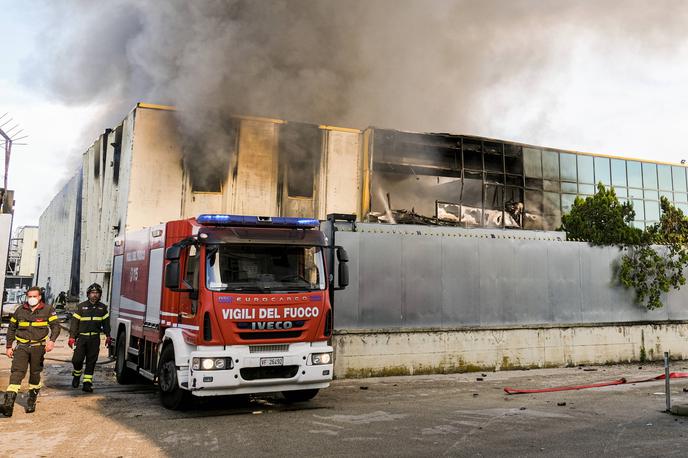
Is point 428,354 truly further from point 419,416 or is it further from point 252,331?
point 252,331

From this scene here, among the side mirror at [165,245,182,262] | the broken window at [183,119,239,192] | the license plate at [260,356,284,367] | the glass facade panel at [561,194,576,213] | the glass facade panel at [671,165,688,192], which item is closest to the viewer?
the license plate at [260,356,284,367]

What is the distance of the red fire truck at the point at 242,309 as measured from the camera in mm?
6383

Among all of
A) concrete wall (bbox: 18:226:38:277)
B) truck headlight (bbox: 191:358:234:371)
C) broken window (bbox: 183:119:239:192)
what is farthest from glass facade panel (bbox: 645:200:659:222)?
concrete wall (bbox: 18:226:38:277)

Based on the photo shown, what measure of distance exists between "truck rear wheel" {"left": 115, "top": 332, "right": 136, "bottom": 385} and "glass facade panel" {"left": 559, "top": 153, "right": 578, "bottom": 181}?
19326 mm

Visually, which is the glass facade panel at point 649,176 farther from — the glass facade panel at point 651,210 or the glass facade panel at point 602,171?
the glass facade panel at point 602,171

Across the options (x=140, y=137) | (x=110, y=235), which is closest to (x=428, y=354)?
(x=140, y=137)

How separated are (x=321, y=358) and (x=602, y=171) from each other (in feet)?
69.4

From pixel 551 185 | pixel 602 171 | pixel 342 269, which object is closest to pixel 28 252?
pixel 551 185

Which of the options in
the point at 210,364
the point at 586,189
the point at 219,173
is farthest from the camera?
the point at 586,189

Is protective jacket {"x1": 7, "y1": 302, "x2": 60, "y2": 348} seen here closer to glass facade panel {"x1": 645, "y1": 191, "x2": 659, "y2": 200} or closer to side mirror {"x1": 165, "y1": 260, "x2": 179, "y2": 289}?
side mirror {"x1": 165, "y1": 260, "x2": 179, "y2": 289}

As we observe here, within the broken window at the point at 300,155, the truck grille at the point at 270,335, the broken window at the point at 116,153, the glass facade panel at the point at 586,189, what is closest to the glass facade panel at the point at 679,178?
the glass facade panel at the point at 586,189

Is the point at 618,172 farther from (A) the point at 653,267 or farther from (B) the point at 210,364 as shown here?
(B) the point at 210,364

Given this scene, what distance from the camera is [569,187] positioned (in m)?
23.1

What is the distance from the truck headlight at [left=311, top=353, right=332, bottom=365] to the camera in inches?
270
